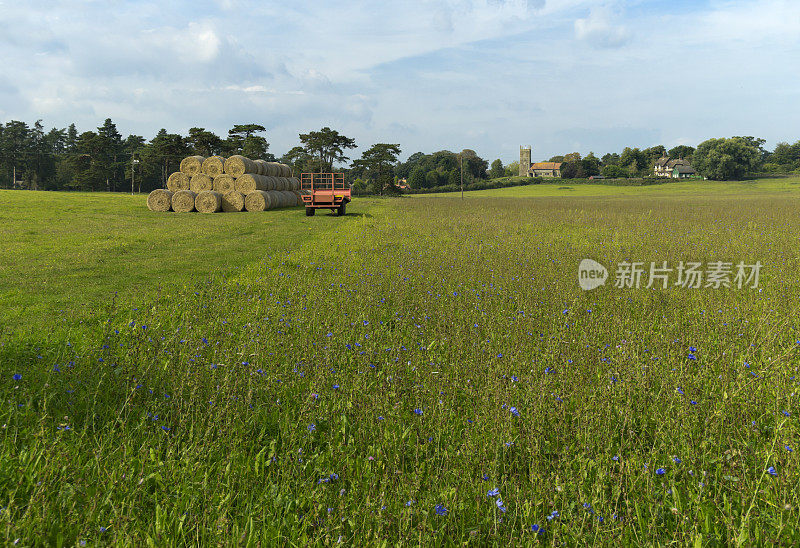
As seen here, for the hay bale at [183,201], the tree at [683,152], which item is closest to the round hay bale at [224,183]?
the hay bale at [183,201]

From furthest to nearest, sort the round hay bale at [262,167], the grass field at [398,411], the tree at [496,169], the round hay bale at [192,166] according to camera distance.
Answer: the tree at [496,169]
the round hay bale at [262,167]
the round hay bale at [192,166]
the grass field at [398,411]

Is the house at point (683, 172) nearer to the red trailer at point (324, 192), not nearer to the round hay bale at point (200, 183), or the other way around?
the red trailer at point (324, 192)

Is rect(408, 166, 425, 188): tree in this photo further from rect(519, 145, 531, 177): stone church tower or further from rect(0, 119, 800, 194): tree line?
rect(519, 145, 531, 177): stone church tower

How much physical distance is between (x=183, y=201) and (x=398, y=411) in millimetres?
24211

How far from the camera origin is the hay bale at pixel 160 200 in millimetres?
24562

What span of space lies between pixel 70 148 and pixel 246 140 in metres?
53.9

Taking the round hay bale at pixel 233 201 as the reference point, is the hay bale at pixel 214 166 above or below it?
above

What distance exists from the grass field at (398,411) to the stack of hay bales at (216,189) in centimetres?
1673

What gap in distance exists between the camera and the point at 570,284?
777 centimetres

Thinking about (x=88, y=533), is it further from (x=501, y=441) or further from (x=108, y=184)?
(x=108, y=184)

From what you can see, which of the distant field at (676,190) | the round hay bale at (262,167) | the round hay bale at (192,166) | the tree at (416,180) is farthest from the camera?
the tree at (416,180)

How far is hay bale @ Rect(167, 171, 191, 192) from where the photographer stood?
26.1 meters

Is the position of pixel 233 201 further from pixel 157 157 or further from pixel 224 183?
pixel 157 157

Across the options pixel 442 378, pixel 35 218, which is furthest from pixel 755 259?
pixel 35 218
